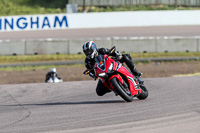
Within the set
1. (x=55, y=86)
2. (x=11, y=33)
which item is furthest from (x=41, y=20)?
(x=55, y=86)

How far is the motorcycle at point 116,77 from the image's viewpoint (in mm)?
8352

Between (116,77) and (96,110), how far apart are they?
820 mm

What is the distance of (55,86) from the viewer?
39.7ft

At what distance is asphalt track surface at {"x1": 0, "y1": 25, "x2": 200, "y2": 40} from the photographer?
A: 29648 millimetres

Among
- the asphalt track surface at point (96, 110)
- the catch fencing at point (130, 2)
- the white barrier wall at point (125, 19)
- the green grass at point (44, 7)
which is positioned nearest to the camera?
the asphalt track surface at point (96, 110)

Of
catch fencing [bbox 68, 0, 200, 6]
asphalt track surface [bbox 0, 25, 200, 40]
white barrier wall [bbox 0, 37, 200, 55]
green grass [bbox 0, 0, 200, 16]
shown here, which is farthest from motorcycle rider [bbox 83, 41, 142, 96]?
catch fencing [bbox 68, 0, 200, 6]

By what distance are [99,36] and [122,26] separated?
3476 mm

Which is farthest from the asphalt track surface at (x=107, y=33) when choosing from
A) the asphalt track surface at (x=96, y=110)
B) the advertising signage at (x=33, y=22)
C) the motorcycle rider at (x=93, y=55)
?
the motorcycle rider at (x=93, y=55)

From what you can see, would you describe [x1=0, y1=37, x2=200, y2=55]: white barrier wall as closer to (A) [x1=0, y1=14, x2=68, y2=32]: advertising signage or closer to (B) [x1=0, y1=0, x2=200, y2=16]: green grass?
(A) [x1=0, y1=14, x2=68, y2=32]: advertising signage

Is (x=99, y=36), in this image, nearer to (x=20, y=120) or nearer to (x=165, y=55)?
(x=165, y=55)

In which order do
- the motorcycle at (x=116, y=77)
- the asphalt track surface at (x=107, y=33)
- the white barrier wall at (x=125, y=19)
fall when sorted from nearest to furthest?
the motorcycle at (x=116, y=77) < the asphalt track surface at (x=107, y=33) < the white barrier wall at (x=125, y=19)

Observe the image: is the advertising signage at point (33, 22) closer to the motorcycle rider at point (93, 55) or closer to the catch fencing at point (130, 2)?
the catch fencing at point (130, 2)

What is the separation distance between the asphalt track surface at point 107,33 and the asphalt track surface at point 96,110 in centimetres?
1784

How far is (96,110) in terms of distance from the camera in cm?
807
